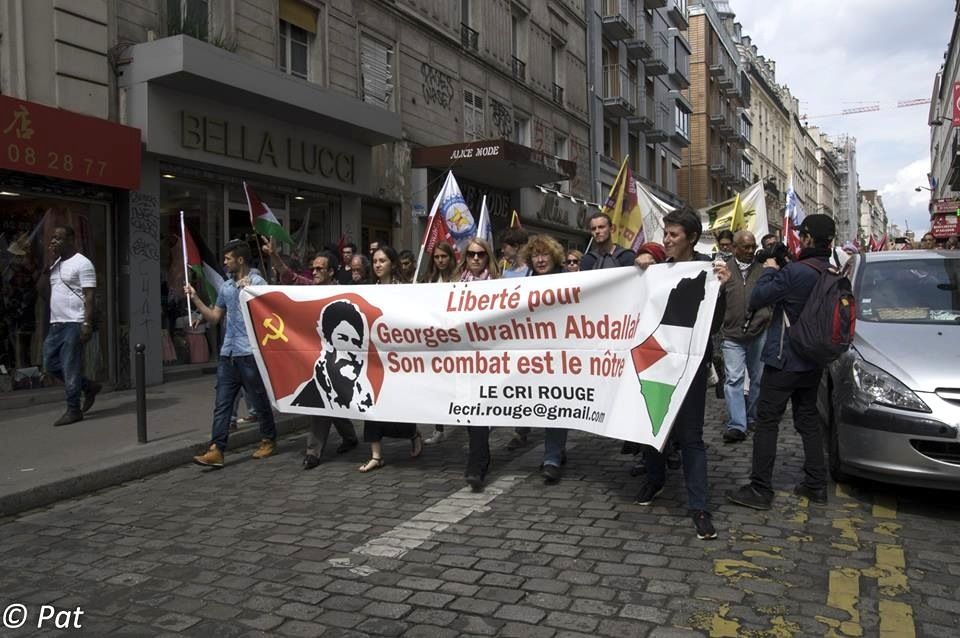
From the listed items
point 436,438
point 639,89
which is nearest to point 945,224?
point 639,89

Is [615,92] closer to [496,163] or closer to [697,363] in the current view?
[496,163]

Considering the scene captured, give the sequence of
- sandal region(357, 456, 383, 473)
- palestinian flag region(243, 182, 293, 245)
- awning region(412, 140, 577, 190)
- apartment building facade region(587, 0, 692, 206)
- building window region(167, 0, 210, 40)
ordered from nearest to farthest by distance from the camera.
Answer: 1. sandal region(357, 456, 383, 473)
2. palestinian flag region(243, 182, 293, 245)
3. building window region(167, 0, 210, 40)
4. awning region(412, 140, 577, 190)
5. apartment building facade region(587, 0, 692, 206)

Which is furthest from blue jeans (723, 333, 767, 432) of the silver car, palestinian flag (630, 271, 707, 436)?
palestinian flag (630, 271, 707, 436)

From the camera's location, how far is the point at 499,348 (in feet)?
17.9

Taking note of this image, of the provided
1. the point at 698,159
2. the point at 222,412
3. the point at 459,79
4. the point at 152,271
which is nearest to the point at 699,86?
the point at 698,159

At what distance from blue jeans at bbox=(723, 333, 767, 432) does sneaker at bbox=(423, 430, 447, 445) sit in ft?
8.64

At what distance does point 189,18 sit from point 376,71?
459cm

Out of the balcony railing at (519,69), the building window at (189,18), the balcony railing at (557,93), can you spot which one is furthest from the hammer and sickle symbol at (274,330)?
Answer: the balcony railing at (557,93)

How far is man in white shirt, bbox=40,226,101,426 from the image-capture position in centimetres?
768

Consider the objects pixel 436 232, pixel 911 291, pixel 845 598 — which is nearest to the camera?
pixel 845 598

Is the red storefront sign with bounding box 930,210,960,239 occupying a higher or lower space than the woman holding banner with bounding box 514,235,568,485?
higher

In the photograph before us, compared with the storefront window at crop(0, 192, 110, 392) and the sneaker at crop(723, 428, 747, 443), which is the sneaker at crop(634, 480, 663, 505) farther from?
the storefront window at crop(0, 192, 110, 392)

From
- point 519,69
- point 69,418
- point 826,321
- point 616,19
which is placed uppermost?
point 616,19

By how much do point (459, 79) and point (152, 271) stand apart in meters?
9.96
